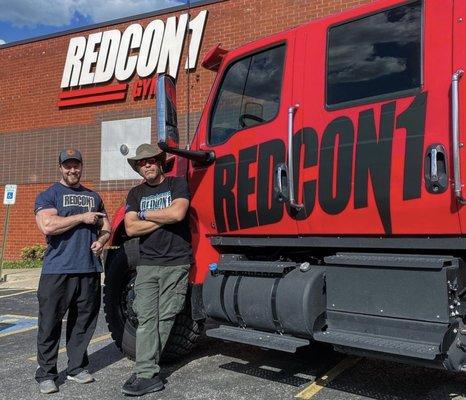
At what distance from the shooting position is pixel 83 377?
4.43 m

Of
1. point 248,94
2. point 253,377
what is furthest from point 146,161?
point 253,377

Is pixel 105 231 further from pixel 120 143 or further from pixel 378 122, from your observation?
pixel 120 143

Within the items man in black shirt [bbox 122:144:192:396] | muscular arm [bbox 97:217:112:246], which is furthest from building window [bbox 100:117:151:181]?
man in black shirt [bbox 122:144:192:396]

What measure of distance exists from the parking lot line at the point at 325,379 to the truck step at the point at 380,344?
630 mm

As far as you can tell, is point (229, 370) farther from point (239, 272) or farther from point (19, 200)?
Answer: point (19, 200)

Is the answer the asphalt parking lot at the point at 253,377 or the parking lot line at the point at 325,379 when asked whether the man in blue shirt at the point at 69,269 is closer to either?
the asphalt parking lot at the point at 253,377

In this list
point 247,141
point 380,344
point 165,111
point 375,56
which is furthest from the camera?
point 247,141

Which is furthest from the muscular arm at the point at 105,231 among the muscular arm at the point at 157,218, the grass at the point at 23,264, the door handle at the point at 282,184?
the grass at the point at 23,264

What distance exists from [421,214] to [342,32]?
56.0 inches

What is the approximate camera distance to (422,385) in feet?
13.6

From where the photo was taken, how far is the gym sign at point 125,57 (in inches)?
475

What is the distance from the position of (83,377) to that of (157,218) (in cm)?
146

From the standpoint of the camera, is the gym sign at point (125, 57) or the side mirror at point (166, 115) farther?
the gym sign at point (125, 57)

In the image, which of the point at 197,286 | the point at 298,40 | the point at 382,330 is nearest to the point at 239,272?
the point at 197,286
